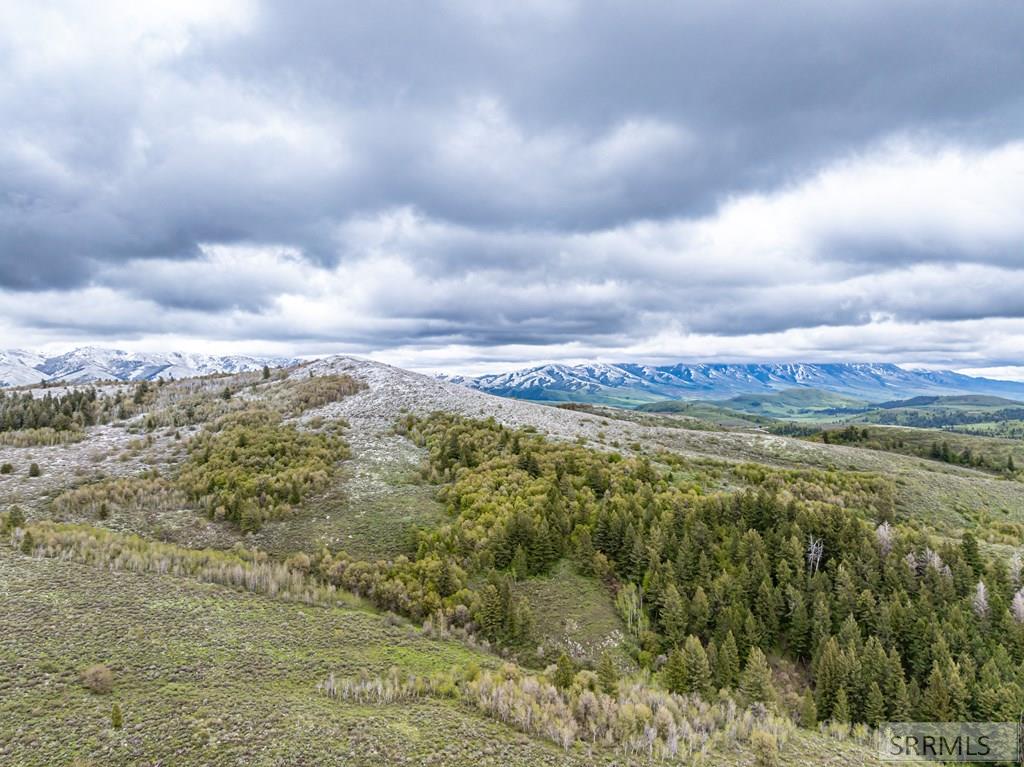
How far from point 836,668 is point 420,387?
1610 inches

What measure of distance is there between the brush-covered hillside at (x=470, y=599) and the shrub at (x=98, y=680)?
0.14 ft

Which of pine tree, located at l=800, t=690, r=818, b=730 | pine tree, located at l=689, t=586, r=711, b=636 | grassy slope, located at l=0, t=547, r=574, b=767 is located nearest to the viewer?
grassy slope, located at l=0, t=547, r=574, b=767

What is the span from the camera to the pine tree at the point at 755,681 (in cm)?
1772

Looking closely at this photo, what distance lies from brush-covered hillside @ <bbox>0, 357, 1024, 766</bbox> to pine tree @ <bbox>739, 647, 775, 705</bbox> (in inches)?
3.7

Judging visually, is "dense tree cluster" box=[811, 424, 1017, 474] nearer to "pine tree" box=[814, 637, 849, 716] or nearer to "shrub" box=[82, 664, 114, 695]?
"pine tree" box=[814, 637, 849, 716]

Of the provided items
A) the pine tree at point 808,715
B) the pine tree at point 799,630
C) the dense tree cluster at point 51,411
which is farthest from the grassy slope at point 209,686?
the dense tree cluster at point 51,411

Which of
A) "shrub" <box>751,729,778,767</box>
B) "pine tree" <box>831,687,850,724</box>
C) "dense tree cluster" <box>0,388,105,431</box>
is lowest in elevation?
"pine tree" <box>831,687,850,724</box>

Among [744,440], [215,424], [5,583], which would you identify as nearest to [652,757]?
[5,583]

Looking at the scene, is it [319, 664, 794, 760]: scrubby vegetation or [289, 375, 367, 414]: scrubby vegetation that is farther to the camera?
[289, 375, 367, 414]: scrubby vegetation

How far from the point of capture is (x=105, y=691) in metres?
10.6

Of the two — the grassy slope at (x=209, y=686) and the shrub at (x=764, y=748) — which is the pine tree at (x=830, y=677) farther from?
the shrub at (x=764, y=748)

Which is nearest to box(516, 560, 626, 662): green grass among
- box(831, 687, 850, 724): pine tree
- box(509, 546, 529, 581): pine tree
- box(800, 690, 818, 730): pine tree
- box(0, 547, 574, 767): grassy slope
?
box(509, 546, 529, 581): pine tree

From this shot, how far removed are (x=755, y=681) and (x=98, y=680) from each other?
20.1 metres

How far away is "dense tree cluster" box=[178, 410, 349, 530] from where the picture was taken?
87.1 feet
